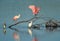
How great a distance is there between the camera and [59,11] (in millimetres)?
8016

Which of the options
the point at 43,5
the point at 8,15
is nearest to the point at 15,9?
the point at 8,15

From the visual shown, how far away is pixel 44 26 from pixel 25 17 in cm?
64

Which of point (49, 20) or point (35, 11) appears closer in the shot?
point (35, 11)

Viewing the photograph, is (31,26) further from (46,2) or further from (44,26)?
(46,2)

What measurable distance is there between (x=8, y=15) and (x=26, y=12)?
0.53 meters

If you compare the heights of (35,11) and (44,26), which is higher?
(35,11)

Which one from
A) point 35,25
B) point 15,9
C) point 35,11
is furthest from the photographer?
point 15,9

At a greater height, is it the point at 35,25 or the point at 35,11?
the point at 35,11

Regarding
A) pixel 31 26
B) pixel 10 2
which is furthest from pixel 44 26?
pixel 10 2

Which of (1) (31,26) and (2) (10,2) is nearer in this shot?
(1) (31,26)

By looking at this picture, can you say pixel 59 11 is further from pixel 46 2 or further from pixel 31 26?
pixel 31 26

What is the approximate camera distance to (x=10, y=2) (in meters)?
8.24

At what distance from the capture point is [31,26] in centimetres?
695

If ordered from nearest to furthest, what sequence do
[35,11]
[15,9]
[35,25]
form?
[35,11] → [35,25] → [15,9]
